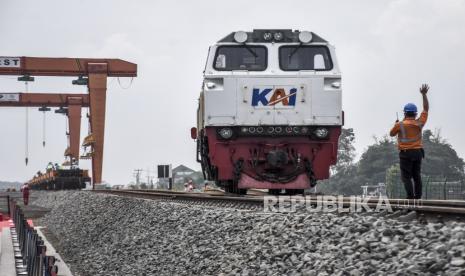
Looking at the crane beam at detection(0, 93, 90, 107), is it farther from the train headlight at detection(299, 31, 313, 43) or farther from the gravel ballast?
the train headlight at detection(299, 31, 313, 43)

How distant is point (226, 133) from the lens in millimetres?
13297

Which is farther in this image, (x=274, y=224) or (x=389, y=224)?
(x=274, y=224)

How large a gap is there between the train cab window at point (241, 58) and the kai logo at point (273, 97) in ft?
1.88

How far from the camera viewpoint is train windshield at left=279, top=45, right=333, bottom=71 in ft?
45.7

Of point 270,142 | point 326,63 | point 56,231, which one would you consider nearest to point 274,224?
point 270,142

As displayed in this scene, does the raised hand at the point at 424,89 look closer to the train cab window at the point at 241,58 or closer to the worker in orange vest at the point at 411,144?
the worker in orange vest at the point at 411,144

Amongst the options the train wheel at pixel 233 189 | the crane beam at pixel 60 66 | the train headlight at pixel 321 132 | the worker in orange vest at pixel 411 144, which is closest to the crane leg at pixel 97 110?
the crane beam at pixel 60 66

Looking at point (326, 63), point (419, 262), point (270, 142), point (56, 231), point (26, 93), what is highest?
point (26, 93)

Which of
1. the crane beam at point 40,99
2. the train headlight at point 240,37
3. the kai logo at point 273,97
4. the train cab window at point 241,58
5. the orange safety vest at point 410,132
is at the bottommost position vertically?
the orange safety vest at point 410,132

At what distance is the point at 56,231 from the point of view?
28.2 meters

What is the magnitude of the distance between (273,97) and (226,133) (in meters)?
1.14

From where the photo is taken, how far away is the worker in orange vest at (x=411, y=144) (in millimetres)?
9539

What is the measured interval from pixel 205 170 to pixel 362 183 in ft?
226

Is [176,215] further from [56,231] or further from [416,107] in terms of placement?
[56,231]
